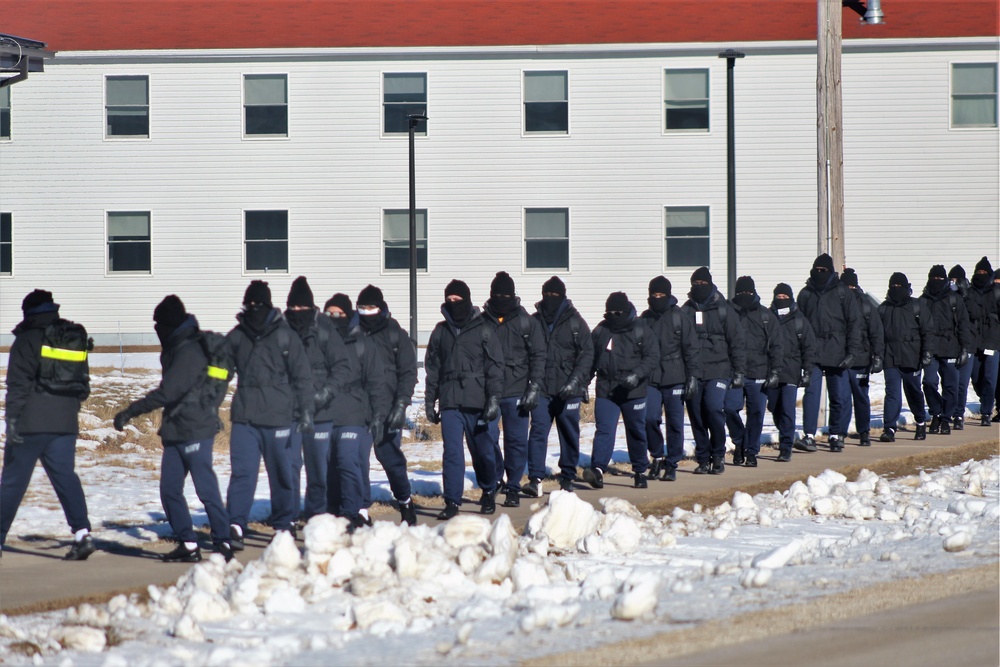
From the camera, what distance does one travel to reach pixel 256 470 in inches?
371

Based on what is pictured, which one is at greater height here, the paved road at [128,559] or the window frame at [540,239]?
the window frame at [540,239]

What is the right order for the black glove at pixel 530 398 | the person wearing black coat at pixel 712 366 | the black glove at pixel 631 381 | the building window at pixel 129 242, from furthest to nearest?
the building window at pixel 129 242 → the person wearing black coat at pixel 712 366 → the black glove at pixel 631 381 → the black glove at pixel 530 398

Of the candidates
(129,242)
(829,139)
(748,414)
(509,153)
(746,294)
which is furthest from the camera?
(129,242)

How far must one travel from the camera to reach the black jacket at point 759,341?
14.4 meters

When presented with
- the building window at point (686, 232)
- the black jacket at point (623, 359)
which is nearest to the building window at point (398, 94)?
the building window at point (686, 232)

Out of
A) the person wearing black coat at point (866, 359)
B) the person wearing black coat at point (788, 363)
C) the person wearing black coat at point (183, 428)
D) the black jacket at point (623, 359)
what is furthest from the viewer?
the person wearing black coat at point (866, 359)

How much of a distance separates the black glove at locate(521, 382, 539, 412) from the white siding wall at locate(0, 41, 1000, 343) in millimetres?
18596

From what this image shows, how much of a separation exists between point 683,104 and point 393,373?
21.0 meters

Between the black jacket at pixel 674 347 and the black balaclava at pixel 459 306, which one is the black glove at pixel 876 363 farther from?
the black balaclava at pixel 459 306

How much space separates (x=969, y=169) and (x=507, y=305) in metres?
21.6

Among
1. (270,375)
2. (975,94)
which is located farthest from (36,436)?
(975,94)

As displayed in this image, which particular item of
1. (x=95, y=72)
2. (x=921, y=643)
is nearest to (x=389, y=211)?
Result: (x=95, y=72)

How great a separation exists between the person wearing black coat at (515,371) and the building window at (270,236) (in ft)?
64.4

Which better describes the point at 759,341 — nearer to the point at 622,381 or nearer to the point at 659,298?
the point at 659,298
